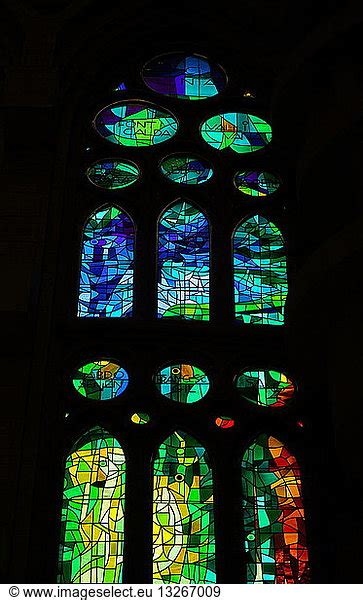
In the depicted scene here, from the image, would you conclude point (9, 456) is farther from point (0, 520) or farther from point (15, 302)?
point (15, 302)

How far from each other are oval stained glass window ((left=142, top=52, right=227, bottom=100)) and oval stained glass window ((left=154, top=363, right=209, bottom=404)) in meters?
2.83

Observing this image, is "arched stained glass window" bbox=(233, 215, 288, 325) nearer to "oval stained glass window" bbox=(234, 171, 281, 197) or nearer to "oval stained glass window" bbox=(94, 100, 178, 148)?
"oval stained glass window" bbox=(234, 171, 281, 197)

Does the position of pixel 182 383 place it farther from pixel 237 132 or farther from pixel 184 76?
pixel 184 76

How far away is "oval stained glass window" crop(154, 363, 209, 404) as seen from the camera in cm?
741

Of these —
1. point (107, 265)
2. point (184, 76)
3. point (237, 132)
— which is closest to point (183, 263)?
point (107, 265)

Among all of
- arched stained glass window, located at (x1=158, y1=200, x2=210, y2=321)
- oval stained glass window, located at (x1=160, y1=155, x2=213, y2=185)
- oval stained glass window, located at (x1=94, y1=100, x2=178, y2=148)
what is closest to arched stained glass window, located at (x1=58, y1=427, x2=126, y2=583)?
arched stained glass window, located at (x1=158, y1=200, x2=210, y2=321)

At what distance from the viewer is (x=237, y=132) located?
9.16 metres

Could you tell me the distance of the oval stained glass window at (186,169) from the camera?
8.71m

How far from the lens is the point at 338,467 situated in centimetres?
696

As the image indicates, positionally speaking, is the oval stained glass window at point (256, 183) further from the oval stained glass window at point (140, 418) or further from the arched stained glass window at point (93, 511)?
the arched stained glass window at point (93, 511)

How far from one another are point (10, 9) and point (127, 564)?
16.1ft

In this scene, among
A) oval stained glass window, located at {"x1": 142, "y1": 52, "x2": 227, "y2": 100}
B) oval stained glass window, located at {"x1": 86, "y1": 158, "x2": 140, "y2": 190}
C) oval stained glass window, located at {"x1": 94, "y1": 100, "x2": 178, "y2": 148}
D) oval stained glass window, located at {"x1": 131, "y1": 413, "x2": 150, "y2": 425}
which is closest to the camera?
oval stained glass window, located at {"x1": 131, "y1": 413, "x2": 150, "y2": 425}

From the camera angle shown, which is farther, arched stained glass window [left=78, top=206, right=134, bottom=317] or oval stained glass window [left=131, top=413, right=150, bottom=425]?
arched stained glass window [left=78, top=206, right=134, bottom=317]

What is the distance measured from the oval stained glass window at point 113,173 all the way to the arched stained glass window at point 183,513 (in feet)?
7.58
